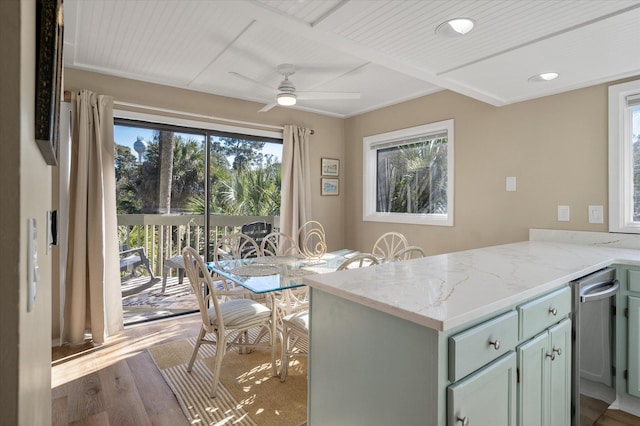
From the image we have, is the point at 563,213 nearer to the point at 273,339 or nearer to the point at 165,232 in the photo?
the point at 273,339

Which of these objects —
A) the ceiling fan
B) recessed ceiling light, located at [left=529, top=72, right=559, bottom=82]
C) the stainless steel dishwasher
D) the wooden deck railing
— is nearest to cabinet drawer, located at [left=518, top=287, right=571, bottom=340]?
the stainless steel dishwasher

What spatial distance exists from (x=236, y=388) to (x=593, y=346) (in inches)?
83.3

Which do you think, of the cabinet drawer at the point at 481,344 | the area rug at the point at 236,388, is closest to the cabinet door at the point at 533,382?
the cabinet drawer at the point at 481,344

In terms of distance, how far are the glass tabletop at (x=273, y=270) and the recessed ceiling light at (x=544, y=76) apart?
80.9 inches

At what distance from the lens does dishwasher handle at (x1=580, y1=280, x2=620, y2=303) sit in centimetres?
176

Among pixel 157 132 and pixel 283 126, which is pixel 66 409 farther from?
pixel 283 126

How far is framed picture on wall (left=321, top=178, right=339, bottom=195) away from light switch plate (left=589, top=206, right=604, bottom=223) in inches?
114

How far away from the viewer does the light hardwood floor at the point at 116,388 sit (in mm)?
2072

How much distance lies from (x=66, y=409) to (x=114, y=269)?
140 centimetres

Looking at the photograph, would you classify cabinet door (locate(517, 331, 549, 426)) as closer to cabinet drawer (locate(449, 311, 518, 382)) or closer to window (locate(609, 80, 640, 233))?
cabinet drawer (locate(449, 311, 518, 382))

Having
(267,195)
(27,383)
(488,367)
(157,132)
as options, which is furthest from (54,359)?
(488,367)

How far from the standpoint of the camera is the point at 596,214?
276 cm

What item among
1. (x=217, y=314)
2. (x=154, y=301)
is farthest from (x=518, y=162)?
(x=154, y=301)

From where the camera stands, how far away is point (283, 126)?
173 inches
